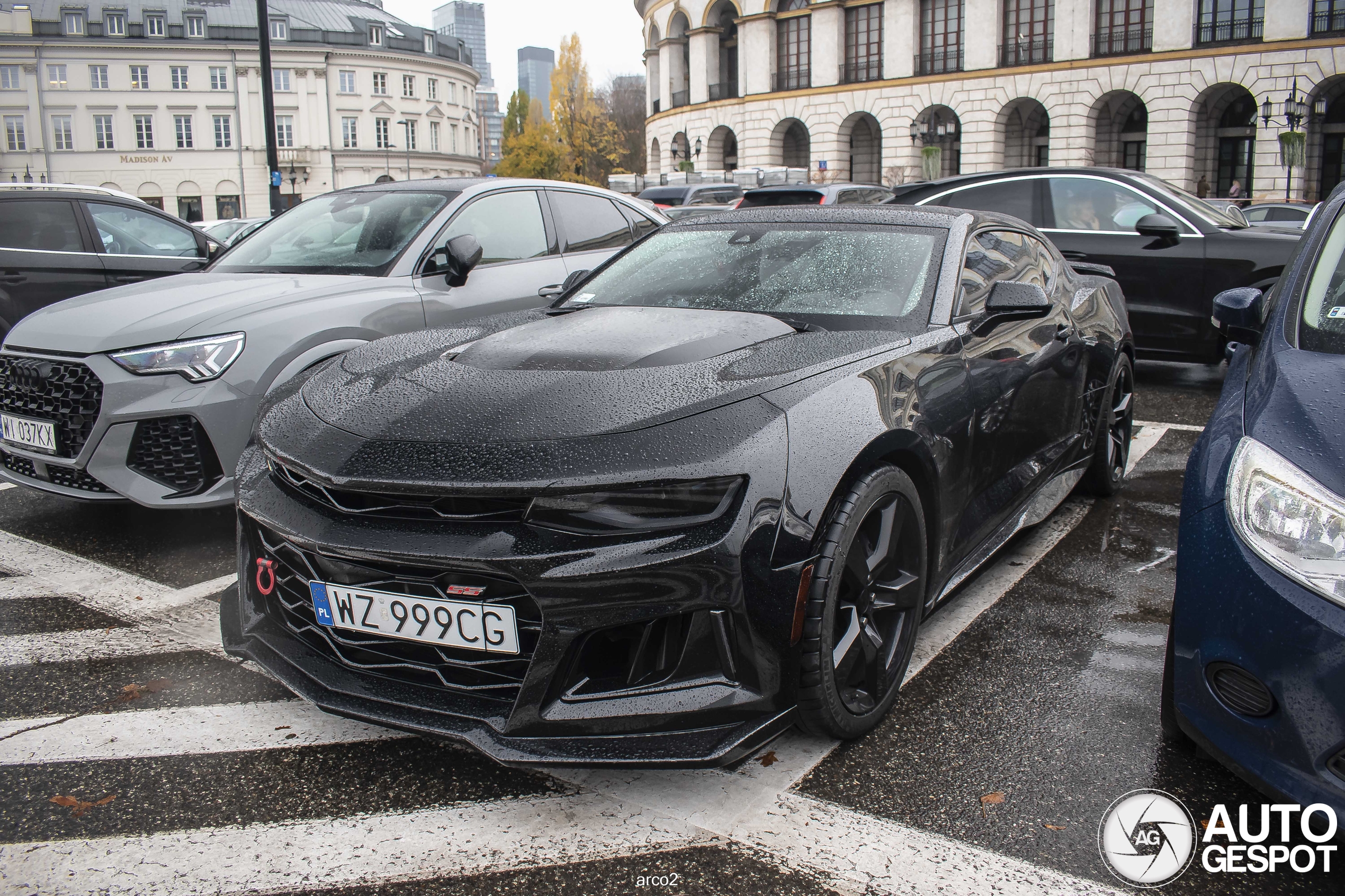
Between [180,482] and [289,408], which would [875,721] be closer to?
[289,408]

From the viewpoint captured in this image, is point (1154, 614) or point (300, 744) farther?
point (1154, 614)

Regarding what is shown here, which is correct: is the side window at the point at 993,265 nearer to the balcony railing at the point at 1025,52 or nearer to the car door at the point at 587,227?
the car door at the point at 587,227

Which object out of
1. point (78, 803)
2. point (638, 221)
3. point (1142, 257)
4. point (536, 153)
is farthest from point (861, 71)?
point (78, 803)

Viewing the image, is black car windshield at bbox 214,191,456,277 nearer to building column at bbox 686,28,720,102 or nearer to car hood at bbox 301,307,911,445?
car hood at bbox 301,307,911,445

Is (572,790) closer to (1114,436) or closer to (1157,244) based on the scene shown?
(1114,436)

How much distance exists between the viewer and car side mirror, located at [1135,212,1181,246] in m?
7.37

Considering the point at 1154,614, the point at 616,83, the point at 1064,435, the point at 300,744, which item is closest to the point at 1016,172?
the point at 1064,435

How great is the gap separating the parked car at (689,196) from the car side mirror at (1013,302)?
15.4m

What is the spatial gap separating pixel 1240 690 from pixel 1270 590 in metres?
0.23

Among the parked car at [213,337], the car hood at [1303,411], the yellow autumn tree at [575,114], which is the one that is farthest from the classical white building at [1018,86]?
the car hood at [1303,411]

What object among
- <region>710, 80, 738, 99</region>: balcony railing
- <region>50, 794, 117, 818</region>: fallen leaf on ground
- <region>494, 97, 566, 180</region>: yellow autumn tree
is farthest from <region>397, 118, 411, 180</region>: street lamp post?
<region>50, 794, 117, 818</region>: fallen leaf on ground

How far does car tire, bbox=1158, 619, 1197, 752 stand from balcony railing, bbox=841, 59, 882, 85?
158ft

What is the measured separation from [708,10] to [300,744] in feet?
185

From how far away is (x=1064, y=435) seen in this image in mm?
4152
